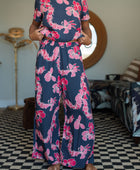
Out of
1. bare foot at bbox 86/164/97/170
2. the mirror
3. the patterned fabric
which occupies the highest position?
the mirror

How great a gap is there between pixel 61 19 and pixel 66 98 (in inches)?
23.2

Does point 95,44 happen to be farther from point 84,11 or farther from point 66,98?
point 66,98

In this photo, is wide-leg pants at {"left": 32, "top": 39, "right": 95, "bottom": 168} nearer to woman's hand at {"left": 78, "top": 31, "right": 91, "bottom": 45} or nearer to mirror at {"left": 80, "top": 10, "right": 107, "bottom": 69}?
woman's hand at {"left": 78, "top": 31, "right": 91, "bottom": 45}

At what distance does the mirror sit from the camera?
4.83m

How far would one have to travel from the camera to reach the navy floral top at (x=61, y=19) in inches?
73.5

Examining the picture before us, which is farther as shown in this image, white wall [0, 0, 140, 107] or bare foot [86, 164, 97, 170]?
white wall [0, 0, 140, 107]

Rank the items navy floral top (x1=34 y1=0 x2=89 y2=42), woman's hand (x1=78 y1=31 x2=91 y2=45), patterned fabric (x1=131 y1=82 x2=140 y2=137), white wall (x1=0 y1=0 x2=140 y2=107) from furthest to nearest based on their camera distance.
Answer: white wall (x1=0 y1=0 x2=140 y2=107) → patterned fabric (x1=131 y1=82 x2=140 y2=137) → woman's hand (x1=78 y1=31 x2=91 y2=45) → navy floral top (x1=34 y1=0 x2=89 y2=42)

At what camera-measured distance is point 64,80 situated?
1.95 metres

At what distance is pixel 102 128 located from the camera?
3.43 metres

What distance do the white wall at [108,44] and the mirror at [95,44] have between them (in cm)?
9

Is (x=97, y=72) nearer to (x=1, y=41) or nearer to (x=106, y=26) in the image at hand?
(x=106, y=26)

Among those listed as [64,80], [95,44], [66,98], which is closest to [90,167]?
[66,98]

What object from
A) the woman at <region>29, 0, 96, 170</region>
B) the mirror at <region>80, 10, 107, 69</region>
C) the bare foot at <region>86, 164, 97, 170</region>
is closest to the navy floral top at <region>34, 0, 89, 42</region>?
the woman at <region>29, 0, 96, 170</region>

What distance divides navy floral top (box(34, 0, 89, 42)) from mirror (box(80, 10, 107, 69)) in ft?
9.76
